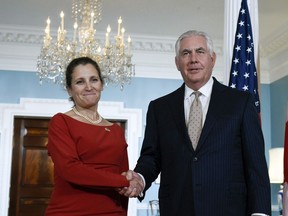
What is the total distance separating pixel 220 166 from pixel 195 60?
1.63 ft

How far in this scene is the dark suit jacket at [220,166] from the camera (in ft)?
6.57

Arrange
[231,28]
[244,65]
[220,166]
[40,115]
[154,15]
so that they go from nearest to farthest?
[220,166]
[244,65]
[231,28]
[154,15]
[40,115]

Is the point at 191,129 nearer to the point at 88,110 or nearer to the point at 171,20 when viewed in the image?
the point at 88,110

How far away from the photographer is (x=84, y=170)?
2.10 m

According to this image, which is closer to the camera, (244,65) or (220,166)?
(220,166)

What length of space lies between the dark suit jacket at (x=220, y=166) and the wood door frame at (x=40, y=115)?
14.5 ft

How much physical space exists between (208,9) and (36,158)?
3.19m

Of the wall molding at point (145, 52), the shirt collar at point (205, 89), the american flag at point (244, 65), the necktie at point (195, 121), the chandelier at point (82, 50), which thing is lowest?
the necktie at point (195, 121)

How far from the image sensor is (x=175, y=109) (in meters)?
2.25

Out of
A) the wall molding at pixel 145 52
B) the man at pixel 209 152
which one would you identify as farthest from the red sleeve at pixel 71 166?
the wall molding at pixel 145 52

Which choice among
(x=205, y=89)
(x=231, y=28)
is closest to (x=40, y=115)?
(x=231, y=28)

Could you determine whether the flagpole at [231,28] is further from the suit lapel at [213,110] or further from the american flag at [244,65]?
the suit lapel at [213,110]

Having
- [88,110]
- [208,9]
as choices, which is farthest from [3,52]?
[88,110]

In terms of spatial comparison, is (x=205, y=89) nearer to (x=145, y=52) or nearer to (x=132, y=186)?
(x=132, y=186)
